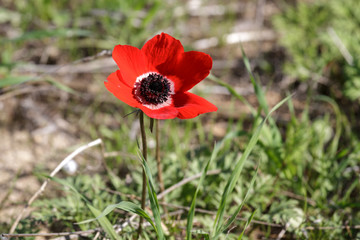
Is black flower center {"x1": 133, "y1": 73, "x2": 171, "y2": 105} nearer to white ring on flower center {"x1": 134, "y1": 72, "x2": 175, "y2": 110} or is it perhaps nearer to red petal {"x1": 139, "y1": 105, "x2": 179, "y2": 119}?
white ring on flower center {"x1": 134, "y1": 72, "x2": 175, "y2": 110}

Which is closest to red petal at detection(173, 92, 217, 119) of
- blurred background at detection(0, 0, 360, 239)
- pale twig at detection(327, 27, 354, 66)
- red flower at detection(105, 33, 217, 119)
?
red flower at detection(105, 33, 217, 119)

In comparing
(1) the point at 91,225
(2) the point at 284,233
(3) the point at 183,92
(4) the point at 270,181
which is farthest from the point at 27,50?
(2) the point at 284,233

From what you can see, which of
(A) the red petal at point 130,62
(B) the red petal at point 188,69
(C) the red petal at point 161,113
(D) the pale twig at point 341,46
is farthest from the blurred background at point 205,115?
(C) the red petal at point 161,113

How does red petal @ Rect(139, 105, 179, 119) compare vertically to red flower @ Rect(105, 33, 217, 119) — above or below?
below

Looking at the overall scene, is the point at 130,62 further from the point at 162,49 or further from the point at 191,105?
the point at 191,105

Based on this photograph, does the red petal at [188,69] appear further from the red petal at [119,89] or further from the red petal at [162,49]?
the red petal at [119,89]

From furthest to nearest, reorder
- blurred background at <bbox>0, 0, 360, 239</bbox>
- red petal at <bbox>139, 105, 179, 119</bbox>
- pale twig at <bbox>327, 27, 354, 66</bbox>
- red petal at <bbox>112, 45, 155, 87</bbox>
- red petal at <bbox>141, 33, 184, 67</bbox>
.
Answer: pale twig at <bbox>327, 27, 354, 66</bbox>, blurred background at <bbox>0, 0, 360, 239</bbox>, red petal at <bbox>141, 33, 184, 67</bbox>, red petal at <bbox>112, 45, 155, 87</bbox>, red petal at <bbox>139, 105, 179, 119</bbox>

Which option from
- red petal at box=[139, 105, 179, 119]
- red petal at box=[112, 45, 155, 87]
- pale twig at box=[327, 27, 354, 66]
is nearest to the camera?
red petal at box=[139, 105, 179, 119]

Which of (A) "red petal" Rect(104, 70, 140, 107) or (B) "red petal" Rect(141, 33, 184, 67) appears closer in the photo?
(A) "red petal" Rect(104, 70, 140, 107)
